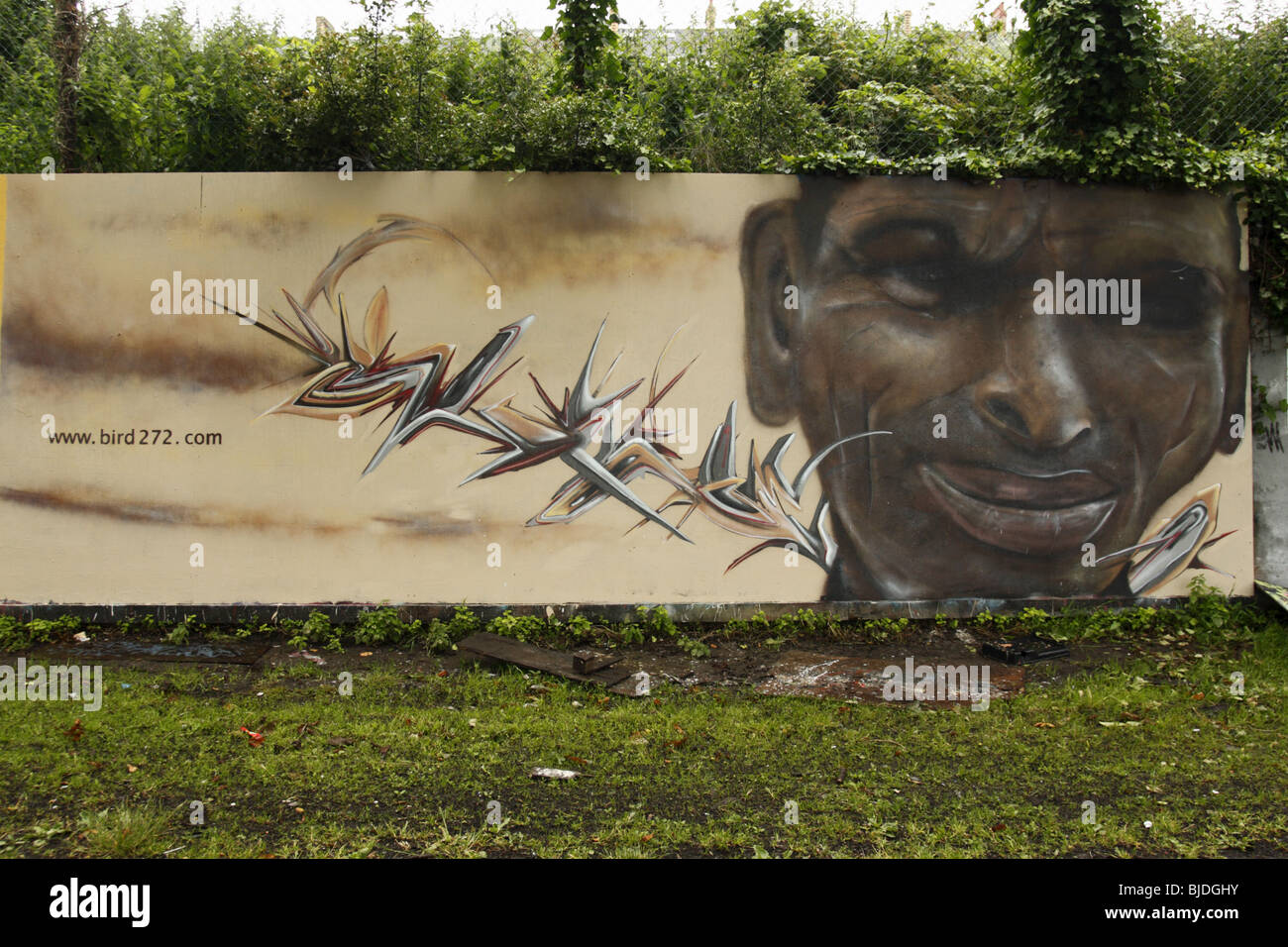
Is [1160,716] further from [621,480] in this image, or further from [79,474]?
[79,474]

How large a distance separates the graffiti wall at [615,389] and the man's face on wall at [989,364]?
0.02m

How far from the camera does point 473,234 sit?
21.3 ft

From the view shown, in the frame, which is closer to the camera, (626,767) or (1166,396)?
(626,767)

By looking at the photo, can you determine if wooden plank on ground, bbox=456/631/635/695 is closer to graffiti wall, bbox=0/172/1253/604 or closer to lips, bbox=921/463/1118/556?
graffiti wall, bbox=0/172/1253/604

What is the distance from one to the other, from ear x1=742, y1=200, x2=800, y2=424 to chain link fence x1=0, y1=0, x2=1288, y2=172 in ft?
1.92

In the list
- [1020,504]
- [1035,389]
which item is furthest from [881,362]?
[1020,504]

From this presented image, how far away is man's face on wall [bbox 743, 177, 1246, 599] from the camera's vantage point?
6.62m

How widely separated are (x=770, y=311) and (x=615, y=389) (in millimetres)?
1329

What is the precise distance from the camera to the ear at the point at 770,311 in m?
6.59

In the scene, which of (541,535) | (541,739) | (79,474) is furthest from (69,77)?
(541,739)

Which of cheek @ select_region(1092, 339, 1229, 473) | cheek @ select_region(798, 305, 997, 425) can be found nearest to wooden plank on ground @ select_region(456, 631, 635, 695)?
cheek @ select_region(798, 305, 997, 425)

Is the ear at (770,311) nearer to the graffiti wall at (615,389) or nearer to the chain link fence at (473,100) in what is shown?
the graffiti wall at (615,389)

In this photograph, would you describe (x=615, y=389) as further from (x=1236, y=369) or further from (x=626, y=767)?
(x=1236, y=369)

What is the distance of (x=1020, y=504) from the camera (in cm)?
669
